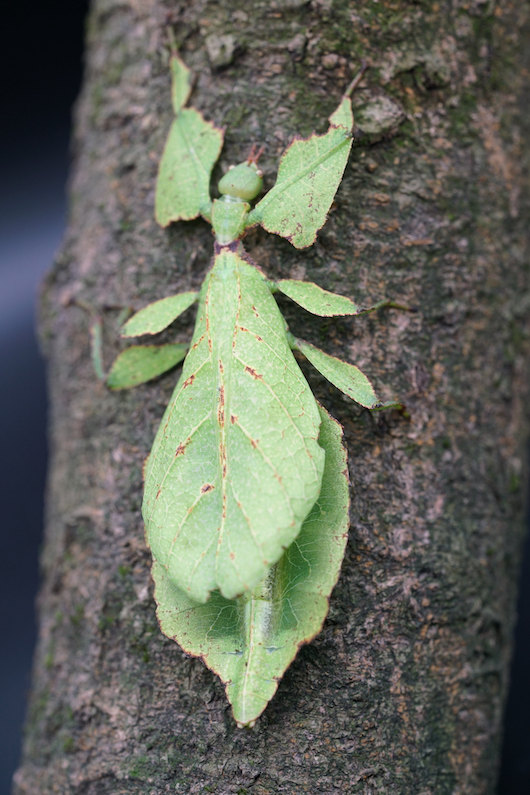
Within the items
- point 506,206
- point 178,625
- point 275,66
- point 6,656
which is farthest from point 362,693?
point 6,656

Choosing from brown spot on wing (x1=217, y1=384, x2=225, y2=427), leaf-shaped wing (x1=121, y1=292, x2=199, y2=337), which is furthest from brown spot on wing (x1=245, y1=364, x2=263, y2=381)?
leaf-shaped wing (x1=121, y1=292, x2=199, y2=337)

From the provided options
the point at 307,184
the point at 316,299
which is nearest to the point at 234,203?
the point at 307,184

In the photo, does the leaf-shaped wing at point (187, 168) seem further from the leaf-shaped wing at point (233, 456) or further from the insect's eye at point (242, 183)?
the leaf-shaped wing at point (233, 456)

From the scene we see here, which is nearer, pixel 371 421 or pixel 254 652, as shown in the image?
pixel 254 652

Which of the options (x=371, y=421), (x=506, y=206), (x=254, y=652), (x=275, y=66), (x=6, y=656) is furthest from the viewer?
(x=6, y=656)

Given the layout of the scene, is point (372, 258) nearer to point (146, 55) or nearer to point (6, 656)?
point (146, 55)

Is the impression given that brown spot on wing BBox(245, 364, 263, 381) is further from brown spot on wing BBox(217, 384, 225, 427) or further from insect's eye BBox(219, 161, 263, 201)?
insect's eye BBox(219, 161, 263, 201)
